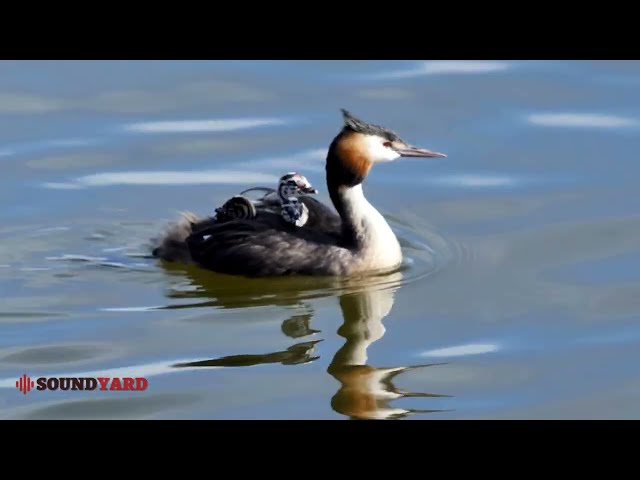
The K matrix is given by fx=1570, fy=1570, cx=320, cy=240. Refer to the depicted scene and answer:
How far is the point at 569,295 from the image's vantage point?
10523 mm

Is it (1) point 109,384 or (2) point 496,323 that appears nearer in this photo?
(1) point 109,384

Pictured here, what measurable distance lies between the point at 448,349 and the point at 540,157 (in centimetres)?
377

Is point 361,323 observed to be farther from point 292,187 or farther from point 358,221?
point 292,187

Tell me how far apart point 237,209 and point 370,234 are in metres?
0.98

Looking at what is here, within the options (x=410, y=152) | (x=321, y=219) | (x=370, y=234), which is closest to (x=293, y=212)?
(x=321, y=219)

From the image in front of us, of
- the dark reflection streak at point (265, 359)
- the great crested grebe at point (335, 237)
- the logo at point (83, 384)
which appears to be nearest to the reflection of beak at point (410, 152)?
the great crested grebe at point (335, 237)

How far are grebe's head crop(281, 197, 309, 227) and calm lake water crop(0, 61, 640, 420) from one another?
492mm

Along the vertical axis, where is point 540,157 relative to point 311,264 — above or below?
above

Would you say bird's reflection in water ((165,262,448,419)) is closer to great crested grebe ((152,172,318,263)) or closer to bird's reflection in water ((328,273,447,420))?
bird's reflection in water ((328,273,447,420))

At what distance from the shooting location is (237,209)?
11.2m

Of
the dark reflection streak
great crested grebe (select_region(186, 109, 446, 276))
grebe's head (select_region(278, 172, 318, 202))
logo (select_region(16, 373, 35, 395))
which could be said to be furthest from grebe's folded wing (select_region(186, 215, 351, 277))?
logo (select_region(16, 373, 35, 395))

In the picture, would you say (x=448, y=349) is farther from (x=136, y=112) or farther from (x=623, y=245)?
(x=136, y=112)

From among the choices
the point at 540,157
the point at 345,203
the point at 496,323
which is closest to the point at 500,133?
the point at 540,157

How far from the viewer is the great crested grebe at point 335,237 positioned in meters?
10.8
